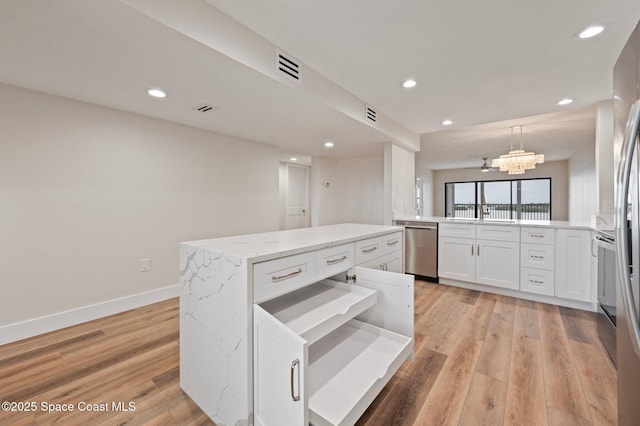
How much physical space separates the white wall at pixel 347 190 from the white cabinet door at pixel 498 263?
2.12 meters

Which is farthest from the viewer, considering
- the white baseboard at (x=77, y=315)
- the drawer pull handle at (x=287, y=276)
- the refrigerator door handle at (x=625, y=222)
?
the white baseboard at (x=77, y=315)

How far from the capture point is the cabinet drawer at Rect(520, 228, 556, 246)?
2.94m

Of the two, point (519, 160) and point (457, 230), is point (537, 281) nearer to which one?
point (457, 230)

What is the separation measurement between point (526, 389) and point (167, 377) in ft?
7.31

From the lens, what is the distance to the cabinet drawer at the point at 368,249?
1.89m

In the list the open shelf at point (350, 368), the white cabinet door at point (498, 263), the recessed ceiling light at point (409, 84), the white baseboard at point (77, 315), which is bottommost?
the white baseboard at point (77, 315)

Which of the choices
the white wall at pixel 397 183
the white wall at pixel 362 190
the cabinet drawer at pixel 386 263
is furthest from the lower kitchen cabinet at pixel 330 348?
the white wall at pixel 362 190

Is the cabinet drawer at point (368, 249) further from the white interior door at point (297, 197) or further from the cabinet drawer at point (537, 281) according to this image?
the white interior door at point (297, 197)

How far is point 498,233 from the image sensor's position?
324 cm

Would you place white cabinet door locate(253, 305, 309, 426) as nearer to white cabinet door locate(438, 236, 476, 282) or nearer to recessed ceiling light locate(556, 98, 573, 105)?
white cabinet door locate(438, 236, 476, 282)

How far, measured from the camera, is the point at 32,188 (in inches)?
88.8

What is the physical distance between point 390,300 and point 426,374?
0.56 meters

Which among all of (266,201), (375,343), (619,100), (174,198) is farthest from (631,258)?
(266,201)

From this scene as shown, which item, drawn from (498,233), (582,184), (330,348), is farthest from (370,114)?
(582,184)
